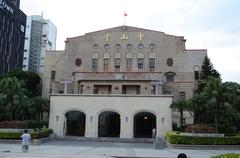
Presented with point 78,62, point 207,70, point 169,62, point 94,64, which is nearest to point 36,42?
point 78,62

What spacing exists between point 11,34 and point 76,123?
41986 millimetres

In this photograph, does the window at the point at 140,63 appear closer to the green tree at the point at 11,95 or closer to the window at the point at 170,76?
the window at the point at 170,76

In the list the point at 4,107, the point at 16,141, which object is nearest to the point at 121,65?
the point at 4,107

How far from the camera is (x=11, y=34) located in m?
75.4

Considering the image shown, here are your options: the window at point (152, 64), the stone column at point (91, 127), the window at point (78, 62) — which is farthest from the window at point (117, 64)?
the stone column at point (91, 127)

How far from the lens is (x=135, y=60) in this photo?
48.7 meters

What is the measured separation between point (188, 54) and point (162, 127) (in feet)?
53.4

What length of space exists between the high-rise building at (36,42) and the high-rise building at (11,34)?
17539mm

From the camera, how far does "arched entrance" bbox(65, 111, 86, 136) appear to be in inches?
1577

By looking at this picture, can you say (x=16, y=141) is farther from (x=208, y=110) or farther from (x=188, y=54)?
(x=188, y=54)

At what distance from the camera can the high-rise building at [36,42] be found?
99438mm

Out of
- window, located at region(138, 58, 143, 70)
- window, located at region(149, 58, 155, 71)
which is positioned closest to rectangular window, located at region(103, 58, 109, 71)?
window, located at region(138, 58, 143, 70)

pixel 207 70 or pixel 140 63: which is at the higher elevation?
pixel 140 63

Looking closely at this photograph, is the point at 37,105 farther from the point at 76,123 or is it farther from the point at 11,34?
the point at 11,34
